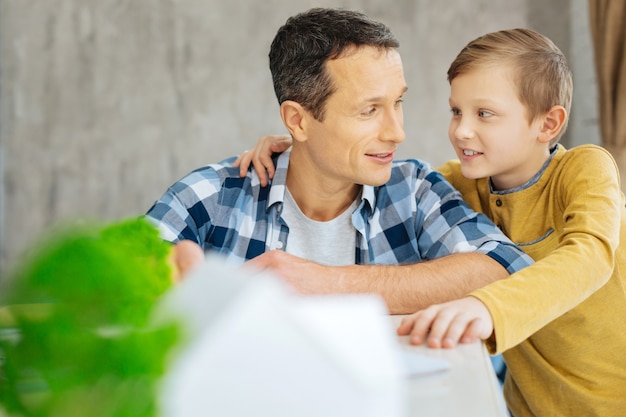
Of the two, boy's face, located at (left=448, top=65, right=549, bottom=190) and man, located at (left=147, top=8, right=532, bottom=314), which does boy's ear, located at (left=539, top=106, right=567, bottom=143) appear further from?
man, located at (left=147, top=8, right=532, bottom=314)


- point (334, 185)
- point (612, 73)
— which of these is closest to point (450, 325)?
point (334, 185)

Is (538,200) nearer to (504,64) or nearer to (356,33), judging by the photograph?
(504,64)

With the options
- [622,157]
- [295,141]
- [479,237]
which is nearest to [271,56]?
[295,141]

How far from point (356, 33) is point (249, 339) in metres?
1.61

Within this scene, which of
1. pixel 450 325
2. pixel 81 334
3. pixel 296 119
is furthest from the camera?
pixel 296 119

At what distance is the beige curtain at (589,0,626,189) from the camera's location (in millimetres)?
3457

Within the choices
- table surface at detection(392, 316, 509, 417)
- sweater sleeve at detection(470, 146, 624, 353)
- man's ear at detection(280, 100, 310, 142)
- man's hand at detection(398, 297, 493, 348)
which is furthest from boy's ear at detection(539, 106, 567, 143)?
table surface at detection(392, 316, 509, 417)

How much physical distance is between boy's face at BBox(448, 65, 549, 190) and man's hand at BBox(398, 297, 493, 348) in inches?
28.6

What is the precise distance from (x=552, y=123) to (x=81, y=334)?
164cm

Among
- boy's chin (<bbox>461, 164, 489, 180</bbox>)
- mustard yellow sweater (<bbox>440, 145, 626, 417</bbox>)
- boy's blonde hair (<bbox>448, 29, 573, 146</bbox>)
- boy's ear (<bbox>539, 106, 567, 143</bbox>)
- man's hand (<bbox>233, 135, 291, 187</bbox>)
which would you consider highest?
boy's blonde hair (<bbox>448, 29, 573, 146</bbox>)

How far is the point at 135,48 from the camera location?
450cm

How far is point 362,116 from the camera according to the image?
6.35ft

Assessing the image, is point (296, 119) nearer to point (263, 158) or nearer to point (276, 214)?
point (263, 158)

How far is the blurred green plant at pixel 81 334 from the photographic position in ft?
1.31
